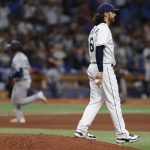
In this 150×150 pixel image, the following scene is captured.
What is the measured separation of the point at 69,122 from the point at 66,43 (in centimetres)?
1013

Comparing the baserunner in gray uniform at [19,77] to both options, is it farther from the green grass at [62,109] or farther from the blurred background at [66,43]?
the blurred background at [66,43]

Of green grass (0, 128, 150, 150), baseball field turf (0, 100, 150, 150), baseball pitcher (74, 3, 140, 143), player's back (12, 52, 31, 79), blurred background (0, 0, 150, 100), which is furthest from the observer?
blurred background (0, 0, 150, 100)

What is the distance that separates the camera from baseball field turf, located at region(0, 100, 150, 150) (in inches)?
469

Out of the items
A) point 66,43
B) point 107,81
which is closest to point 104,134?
point 107,81

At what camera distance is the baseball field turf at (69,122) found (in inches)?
469

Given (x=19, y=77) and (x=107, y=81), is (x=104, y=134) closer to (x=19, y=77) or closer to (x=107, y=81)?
(x=107, y=81)

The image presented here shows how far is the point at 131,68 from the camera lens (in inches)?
961

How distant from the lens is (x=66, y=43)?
24906 millimetres

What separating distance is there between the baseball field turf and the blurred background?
6.62 ft

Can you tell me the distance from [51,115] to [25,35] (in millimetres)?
7771

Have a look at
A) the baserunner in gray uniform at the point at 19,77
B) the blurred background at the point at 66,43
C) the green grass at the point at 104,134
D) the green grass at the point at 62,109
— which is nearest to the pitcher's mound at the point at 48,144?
the green grass at the point at 104,134

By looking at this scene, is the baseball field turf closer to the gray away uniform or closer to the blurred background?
the gray away uniform

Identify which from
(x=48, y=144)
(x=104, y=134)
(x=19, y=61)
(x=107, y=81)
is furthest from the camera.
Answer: (x=19, y=61)

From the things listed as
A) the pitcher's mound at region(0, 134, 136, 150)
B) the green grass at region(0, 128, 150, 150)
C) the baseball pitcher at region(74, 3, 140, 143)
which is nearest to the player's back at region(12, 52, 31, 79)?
the green grass at region(0, 128, 150, 150)
